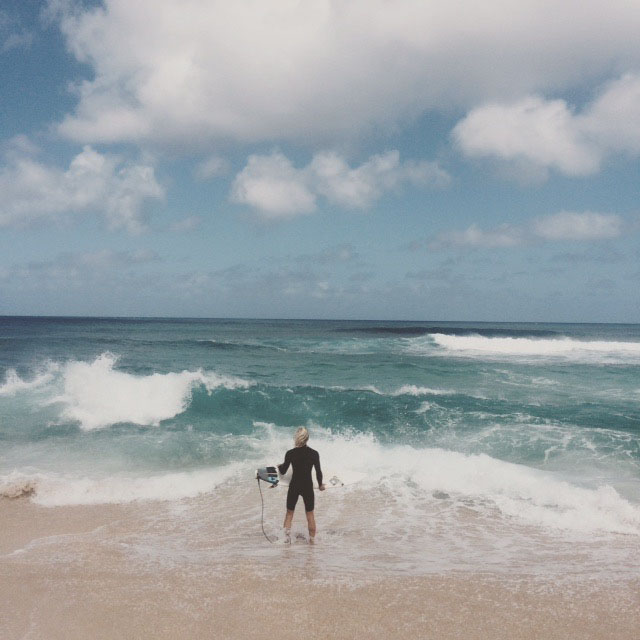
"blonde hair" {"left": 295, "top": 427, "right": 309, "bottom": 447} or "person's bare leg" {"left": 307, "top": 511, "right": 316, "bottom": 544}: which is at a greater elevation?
"blonde hair" {"left": 295, "top": 427, "right": 309, "bottom": 447}

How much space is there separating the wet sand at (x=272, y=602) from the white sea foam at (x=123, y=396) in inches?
357

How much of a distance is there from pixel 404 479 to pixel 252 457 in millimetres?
3725

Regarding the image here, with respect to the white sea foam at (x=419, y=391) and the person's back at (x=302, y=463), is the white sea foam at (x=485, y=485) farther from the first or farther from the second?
the white sea foam at (x=419, y=391)

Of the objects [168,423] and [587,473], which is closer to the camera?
[587,473]

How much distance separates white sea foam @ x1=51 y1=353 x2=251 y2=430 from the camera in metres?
14.9

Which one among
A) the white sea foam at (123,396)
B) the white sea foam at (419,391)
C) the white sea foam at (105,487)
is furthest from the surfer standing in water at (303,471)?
the white sea foam at (419,391)

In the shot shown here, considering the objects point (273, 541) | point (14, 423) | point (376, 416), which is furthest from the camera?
point (376, 416)

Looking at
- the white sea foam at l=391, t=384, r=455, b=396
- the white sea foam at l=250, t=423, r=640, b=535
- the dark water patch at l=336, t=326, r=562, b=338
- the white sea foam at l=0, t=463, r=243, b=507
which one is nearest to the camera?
the white sea foam at l=250, t=423, r=640, b=535

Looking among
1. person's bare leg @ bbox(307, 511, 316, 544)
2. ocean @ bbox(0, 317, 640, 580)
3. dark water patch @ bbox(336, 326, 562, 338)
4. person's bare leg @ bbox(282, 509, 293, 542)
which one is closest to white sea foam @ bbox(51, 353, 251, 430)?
ocean @ bbox(0, 317, 640, 580)

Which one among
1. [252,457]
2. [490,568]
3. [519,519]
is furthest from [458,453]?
[490,568]

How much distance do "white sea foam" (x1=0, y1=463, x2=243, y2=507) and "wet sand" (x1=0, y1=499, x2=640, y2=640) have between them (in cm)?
254

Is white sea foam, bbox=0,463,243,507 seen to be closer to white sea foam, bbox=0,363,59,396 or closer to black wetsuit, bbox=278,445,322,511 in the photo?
black wetsuit, bbox=278,445,322,511

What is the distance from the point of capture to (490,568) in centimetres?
580

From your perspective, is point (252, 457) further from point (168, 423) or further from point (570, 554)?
point (570, 554)
